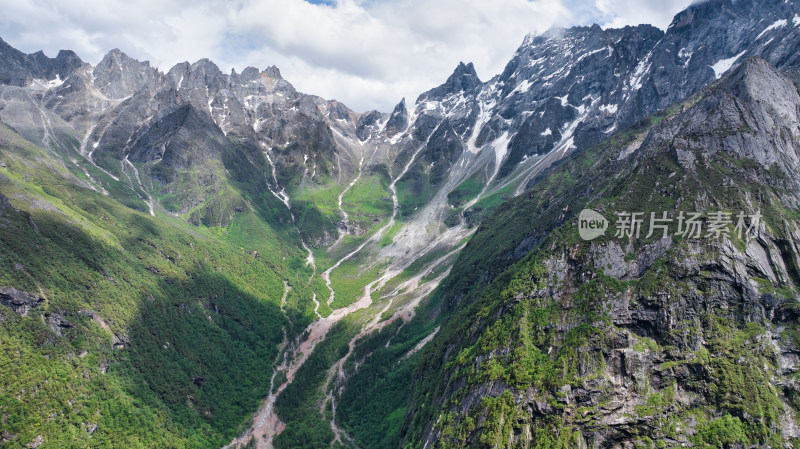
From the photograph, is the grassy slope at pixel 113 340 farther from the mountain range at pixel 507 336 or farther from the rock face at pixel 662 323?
the rock face at pixel 662 323

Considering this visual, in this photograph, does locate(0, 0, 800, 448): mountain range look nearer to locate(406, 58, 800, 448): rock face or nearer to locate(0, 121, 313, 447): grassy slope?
locate(406, 58, 800, 448): rock face

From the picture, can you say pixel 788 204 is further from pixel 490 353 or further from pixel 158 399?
pixel 158 399

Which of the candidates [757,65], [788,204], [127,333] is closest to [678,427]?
[788,204]
